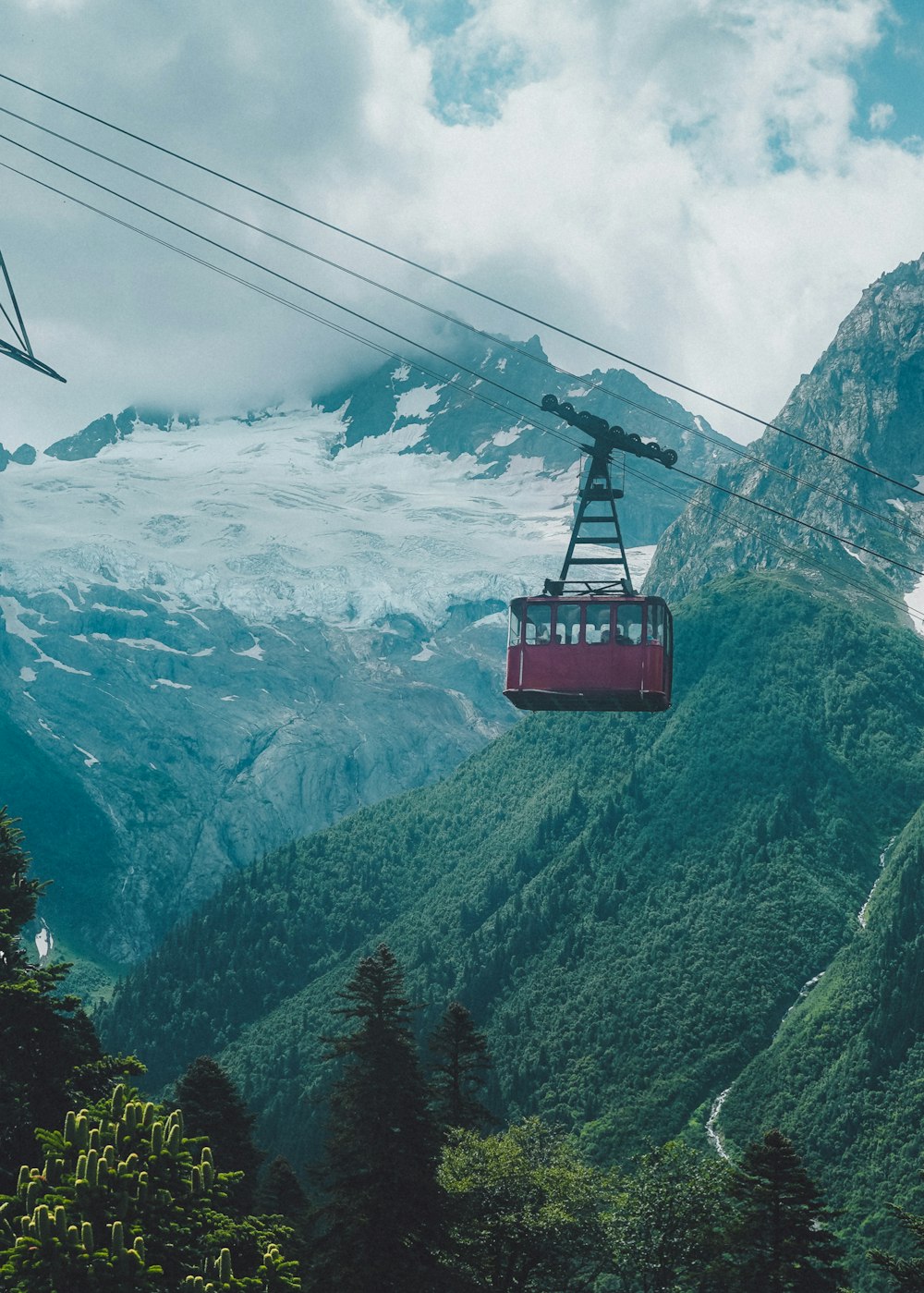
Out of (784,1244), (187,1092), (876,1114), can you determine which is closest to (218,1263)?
(784,1244)

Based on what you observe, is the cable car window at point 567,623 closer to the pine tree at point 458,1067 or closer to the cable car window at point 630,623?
the cable car window at point 630,623

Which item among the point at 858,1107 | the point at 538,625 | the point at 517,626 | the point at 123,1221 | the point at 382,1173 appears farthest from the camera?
the point at 858,1107

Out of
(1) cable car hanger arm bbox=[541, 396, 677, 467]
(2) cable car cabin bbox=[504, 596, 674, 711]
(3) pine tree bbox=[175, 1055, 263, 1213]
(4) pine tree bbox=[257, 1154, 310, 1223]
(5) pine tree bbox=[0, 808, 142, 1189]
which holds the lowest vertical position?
(4) pine tree bbox=[257, 1154, 310, 1223]

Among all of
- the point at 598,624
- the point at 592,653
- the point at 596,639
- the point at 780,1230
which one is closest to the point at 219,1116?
the point at 780,1230

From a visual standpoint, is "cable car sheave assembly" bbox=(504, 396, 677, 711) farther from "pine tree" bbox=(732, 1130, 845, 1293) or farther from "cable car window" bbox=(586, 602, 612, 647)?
"pine tree" bbox=(732, 1130, 845, 1293)

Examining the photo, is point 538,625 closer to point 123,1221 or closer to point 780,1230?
point 780,1230

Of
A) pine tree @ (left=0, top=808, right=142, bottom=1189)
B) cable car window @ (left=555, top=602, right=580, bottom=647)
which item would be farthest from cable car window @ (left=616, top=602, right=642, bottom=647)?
pine tree @ (left=0, top=808, right=142, bottom=1189)

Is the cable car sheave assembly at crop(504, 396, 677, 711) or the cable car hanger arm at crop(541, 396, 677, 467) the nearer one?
the cable car hanger arm at crop(541, 396, 677, 467)
